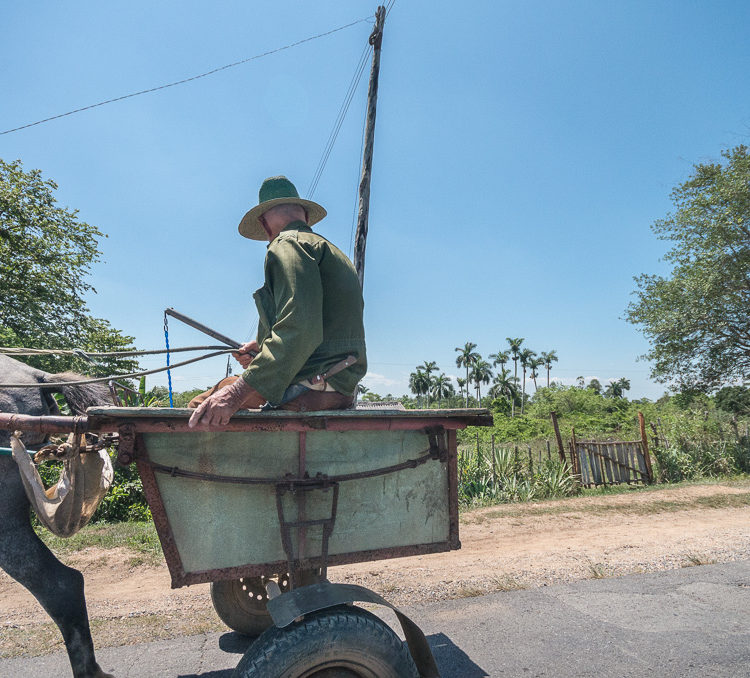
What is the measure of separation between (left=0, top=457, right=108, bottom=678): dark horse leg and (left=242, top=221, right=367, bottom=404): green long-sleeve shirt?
1683 millimetres

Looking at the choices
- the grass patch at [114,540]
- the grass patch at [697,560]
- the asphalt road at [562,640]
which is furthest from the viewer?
the grass patch at [114,540]

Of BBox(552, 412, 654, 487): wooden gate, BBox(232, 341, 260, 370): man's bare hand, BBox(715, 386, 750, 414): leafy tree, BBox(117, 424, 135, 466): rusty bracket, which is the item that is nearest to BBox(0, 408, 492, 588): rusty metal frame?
BBox(117, 424, 135, 466): rusty bracket

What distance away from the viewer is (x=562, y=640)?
338 centimetres

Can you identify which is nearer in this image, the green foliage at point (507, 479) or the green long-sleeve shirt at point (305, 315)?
the green long-sleeve shirt at point (305, 315)

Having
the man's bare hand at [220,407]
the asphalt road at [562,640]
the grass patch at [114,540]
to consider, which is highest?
the man's bare hand at [220,407]

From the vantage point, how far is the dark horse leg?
2.71 meters

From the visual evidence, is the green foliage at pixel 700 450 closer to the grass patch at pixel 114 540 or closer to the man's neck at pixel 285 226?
the grass patch at pixel 114 540

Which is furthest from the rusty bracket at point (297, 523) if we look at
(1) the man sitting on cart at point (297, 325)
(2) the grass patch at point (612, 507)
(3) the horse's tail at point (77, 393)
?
(2) the grass patch at point (612, 507)

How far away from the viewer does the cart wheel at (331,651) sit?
197 centimetres

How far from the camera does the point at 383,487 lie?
8.40 feet

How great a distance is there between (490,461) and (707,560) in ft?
21.5

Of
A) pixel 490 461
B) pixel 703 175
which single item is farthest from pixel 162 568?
pixel 703 175

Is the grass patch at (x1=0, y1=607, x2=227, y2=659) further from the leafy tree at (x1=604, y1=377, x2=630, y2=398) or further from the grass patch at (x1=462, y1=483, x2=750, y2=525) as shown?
the leafy tree at (x1=604, y1=377, x2=630, y2=398)

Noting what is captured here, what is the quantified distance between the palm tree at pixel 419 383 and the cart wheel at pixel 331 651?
86.5m
